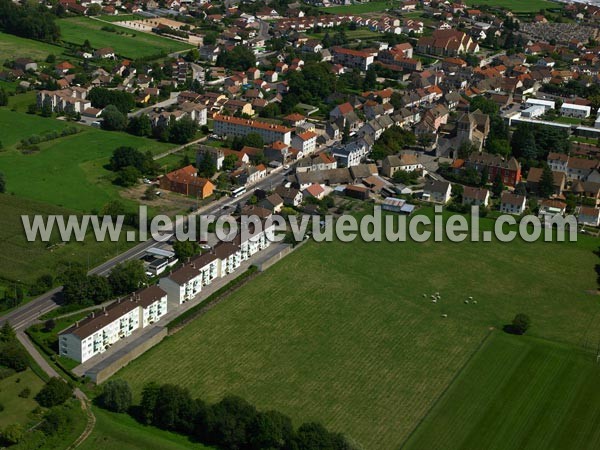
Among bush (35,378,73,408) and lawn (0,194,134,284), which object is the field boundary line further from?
lawn (0,194,134,284)

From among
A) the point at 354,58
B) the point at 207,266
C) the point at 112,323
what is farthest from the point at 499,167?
the point at 354,58

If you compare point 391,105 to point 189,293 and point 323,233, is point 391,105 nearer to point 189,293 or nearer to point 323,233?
point 323,233

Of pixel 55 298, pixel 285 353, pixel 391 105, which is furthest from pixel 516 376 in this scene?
pixel 391 105

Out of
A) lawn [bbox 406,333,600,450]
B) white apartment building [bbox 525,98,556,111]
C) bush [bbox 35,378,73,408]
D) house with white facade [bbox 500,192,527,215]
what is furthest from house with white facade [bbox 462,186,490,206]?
bush [bbox 35,378,73,408]

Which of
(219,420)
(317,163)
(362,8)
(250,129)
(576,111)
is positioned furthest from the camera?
(362,8)

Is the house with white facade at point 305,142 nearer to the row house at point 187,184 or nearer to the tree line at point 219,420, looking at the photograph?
the row house at point 187,184

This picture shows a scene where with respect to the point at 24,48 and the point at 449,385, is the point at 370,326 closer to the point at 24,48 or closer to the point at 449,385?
the point at 449,385
